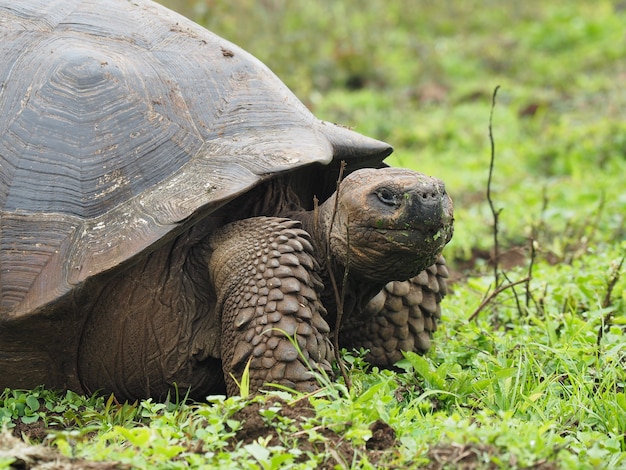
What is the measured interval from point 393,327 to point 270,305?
0.83 metres

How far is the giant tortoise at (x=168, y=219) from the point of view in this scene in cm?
287

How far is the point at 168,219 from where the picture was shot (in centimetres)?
288

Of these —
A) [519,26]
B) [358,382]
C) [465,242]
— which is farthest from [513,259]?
[519,26]

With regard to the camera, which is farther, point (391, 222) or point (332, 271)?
point (332, 271)

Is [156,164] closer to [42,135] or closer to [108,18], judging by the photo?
[42,135]

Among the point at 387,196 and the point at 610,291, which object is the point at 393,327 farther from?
the point at 610,291

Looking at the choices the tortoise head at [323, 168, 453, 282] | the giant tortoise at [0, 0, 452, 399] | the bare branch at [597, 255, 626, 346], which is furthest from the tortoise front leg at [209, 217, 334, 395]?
the bare branch at [597, 255, 626, 346]

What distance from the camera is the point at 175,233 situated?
2896mm

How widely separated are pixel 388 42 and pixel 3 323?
11875 millimetres

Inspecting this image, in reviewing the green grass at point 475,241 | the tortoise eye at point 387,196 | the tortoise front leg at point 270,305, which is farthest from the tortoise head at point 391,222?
the green grass at point 475,241

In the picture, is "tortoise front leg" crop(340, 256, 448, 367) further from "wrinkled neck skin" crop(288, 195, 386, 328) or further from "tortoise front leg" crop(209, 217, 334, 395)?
"tortoise front leg" crop(209, 217, 334, 395)

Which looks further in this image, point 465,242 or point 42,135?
point 465,242

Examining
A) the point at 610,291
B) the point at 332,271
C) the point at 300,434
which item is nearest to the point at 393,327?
the point at 332,271

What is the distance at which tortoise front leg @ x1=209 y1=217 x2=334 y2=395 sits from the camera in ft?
9.20
